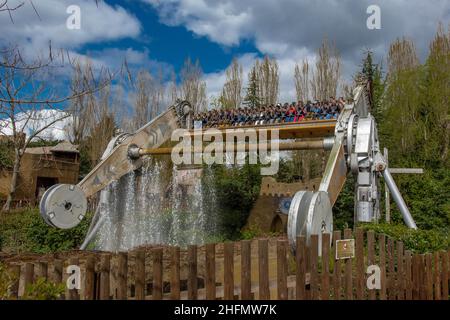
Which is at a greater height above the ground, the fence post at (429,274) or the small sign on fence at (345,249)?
the small sign on fence at (345,249)

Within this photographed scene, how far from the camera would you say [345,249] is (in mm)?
4375

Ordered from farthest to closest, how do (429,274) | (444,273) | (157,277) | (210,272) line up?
(444,273) → (429,274) → (210,272) → (157,277)

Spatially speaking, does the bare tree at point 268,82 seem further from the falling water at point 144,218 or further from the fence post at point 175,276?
the fence post at point 175,276

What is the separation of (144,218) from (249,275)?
26.9 ft

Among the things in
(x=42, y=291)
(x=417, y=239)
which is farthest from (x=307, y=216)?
(x=42, y=291)

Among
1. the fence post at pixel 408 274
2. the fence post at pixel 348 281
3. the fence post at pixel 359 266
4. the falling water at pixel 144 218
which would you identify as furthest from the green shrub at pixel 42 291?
the falling water at pixel 144 218

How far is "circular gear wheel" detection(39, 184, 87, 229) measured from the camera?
299 inches

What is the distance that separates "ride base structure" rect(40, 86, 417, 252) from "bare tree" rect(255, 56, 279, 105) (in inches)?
591

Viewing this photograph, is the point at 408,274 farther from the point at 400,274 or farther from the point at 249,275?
the point at 249,275

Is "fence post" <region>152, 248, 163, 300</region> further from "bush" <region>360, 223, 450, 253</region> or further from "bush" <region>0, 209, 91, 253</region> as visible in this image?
"bush" <region>0, 209, 91, 253</region>

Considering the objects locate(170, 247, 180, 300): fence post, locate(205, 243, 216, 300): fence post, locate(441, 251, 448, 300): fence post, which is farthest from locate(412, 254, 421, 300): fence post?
locate(170, 247, 180, 300): fence post

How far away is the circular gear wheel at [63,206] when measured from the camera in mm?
7594
